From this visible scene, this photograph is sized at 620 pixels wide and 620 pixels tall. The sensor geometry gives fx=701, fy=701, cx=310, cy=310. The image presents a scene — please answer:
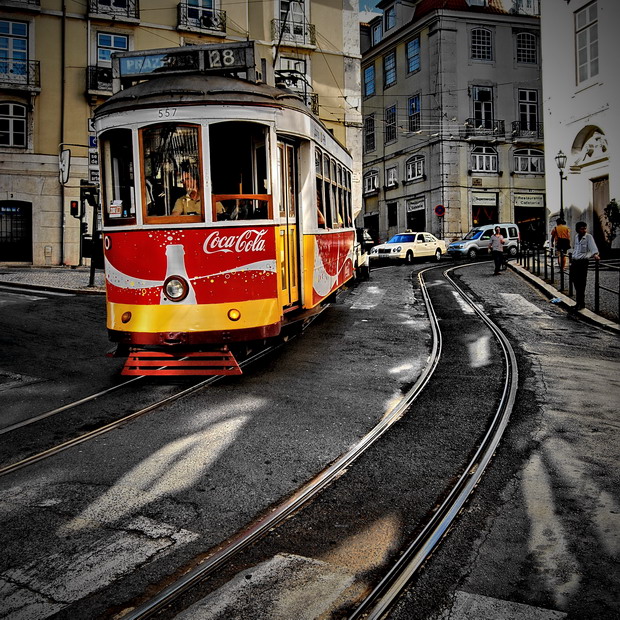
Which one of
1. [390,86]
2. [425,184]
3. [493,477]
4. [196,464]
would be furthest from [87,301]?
[390,86]

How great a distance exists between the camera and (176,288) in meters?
7.60

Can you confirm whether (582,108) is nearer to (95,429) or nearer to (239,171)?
(239,171)

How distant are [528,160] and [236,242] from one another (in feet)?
123

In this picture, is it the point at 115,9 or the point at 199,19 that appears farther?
the point at 199,19

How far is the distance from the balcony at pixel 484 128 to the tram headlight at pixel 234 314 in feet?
116

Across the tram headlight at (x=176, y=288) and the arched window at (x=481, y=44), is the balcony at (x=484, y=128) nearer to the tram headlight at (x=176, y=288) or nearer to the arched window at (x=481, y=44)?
the arched window at (x=481, y=44)

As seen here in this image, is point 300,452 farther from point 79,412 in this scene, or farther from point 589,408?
point 589,408

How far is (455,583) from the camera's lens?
11.0 ft

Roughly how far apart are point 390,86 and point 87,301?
1360 inches

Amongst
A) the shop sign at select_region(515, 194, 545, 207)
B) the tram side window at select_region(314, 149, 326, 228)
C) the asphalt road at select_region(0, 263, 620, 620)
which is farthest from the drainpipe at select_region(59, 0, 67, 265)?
the shop sign at select_region(515, 194, 545, 207)

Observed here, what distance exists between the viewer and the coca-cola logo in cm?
765

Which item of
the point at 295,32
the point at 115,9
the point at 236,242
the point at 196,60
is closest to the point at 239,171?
the point at 236,242

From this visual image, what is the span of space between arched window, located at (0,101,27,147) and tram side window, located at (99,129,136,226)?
20.6 m

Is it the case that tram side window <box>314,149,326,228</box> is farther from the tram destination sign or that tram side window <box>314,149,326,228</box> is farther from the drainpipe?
the drainpipe
